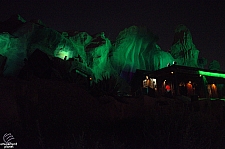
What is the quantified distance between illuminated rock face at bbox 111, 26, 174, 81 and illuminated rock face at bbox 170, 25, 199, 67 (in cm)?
751

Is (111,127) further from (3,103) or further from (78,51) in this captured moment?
(78,51)

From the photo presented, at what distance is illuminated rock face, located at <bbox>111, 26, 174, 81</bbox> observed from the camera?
27469mm

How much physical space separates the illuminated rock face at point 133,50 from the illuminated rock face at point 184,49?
751 cm

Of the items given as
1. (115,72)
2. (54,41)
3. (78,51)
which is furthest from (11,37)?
(115,72)

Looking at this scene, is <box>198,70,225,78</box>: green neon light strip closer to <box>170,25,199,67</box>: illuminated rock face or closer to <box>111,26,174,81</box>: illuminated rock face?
<box>111,26,174,81</box>: illuminated rock face

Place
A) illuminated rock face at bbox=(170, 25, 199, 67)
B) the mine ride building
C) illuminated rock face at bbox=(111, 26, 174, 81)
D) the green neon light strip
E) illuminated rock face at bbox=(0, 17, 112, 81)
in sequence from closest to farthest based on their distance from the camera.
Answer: illuminated rock face at bbox=(0, 17, 112, 81) < the mine ride building < the green neon light strip < illuminated rock face at bbox=(111, 26, 174, 81) < illuminated rock face at bbox=(170, 25, 199, 67)

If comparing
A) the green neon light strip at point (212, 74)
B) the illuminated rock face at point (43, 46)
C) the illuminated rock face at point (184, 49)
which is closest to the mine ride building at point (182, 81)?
the green neon light strip at point (212, 74)

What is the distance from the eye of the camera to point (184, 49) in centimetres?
3425

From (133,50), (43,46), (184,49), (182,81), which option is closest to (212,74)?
(182,81)

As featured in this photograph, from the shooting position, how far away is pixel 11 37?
58.9 feet

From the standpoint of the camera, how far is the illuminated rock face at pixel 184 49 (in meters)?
33.3

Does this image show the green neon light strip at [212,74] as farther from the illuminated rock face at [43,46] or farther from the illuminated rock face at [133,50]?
the illuminated rock face at [43,46]

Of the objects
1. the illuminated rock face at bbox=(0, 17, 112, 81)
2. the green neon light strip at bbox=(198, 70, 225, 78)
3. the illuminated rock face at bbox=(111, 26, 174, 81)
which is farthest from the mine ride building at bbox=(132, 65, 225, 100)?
the illuminated rock face at bbox=(0, 17, 112, 81)

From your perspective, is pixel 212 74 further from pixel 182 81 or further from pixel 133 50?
pixel 133 50
